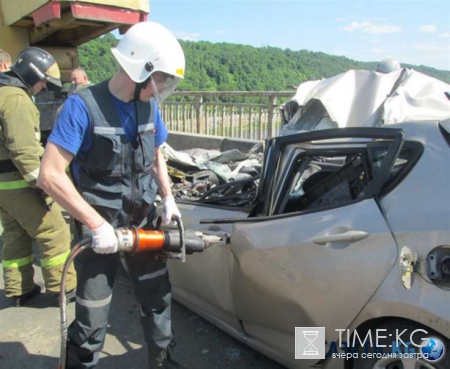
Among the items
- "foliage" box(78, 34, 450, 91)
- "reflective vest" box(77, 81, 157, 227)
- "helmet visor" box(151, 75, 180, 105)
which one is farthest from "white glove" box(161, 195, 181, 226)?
"foliage" box(78, 34, 450, 91)

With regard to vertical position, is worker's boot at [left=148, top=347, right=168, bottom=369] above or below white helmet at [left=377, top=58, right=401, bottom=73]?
below

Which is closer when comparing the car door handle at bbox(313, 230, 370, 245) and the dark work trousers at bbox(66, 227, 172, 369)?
the car door handle at bbox(313, 230, 370, 245)

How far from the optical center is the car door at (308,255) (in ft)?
5.73

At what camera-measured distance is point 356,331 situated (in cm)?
181

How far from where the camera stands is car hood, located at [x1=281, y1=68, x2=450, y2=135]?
9.89 feet

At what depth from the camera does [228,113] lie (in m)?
8.53

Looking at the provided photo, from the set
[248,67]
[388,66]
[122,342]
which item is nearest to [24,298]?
[122,342]

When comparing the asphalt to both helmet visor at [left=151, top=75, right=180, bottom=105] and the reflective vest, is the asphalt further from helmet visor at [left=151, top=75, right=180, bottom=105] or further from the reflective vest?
helmet visor at [left=151, top=75, right=180, bottom=105]

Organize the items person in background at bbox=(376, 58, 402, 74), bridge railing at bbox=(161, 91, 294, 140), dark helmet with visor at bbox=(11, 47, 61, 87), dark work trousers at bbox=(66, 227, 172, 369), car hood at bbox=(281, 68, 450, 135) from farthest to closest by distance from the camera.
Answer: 1. bridge railing at bbox=(161, 91, 294, 140)
2. person in background at bbox=(376, 58, 402, 74)
3. dark helmet with visor at bbox=(11, 47, 61, 87)
4. car hood at bbox=(281, 68, 450, 135)
5. dark work trousers at bbox=(66, 227, 172, 369)

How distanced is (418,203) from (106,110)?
1461 millimetres

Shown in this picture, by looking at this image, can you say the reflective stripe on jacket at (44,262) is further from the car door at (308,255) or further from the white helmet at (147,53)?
the white helmet at (147,53)

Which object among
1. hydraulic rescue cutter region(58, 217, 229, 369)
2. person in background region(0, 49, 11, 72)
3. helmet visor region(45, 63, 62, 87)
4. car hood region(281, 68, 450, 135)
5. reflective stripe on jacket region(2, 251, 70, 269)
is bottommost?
reflective stripe on jacket region(2, 251, 70, 269)

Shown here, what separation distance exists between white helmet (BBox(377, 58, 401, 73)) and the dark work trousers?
11.7 ft

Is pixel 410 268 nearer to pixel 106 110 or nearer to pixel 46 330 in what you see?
pixel 106 110
